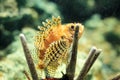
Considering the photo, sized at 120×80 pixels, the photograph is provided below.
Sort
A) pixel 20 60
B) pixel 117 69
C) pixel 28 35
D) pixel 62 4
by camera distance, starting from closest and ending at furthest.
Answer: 1. pixel 20 60
2. pixel 28 35
3. pixel 117 69
4. pixel 62 4

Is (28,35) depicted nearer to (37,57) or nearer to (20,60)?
(20,60)

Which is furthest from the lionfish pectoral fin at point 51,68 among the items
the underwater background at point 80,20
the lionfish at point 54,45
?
the underwater background at point 80,20

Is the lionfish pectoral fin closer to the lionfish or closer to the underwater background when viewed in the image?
the lionfish

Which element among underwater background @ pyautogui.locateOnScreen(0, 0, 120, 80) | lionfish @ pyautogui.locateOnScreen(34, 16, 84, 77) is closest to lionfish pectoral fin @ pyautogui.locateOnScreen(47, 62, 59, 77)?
lionfish @ pyautogui.locateOnScreen(34, 16, 84, 77)

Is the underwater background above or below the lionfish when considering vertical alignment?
above

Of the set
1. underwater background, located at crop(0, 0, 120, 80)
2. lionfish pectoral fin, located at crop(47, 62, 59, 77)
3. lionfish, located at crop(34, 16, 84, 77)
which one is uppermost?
underwater background, located at crop(0, 0, 120, 80)

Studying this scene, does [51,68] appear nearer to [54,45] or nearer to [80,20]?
[54,45]

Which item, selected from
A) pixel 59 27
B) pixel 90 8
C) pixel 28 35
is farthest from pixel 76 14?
pixel 59 27
